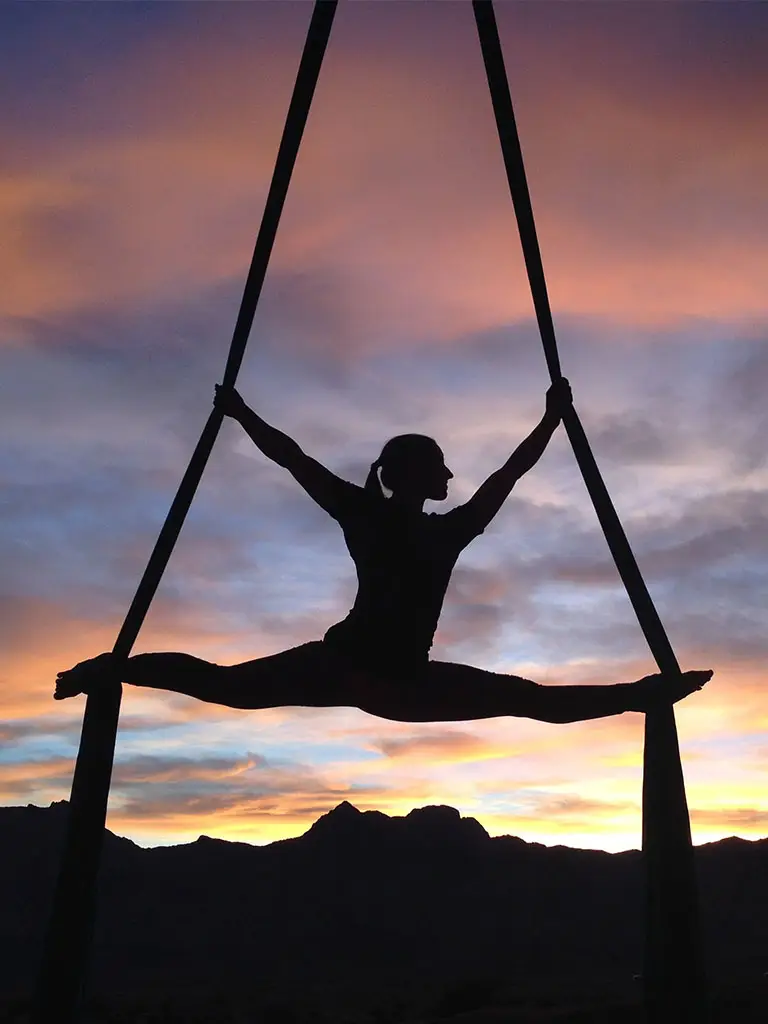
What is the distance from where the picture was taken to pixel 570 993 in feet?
126

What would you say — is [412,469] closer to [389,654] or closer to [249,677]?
[389,654]

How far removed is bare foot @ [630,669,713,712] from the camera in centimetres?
654

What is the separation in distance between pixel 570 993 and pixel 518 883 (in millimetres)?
19868

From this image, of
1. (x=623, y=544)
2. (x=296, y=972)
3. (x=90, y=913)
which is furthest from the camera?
(x=296, y=972)

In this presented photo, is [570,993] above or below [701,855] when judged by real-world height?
below

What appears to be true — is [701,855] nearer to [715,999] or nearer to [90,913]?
[715,999]

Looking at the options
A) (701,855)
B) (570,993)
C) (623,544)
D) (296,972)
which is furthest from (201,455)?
(701,855)

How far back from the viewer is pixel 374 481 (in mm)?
6742

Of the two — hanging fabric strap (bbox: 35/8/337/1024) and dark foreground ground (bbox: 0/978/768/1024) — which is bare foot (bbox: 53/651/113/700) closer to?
hanging fabric strap (bbox: 35/8/337/1024)

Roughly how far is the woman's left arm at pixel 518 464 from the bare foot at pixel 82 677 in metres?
2.18

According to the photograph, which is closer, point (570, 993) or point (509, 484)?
point (509, 484)

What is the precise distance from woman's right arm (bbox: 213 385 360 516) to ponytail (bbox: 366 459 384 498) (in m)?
0.28

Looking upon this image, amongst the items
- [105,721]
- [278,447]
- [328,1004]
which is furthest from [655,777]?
[328,1004]

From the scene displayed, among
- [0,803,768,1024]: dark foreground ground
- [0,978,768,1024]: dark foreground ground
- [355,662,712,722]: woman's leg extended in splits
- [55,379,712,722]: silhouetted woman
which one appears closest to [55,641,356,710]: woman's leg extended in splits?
[55,379,712,722]: silhouetted woman
